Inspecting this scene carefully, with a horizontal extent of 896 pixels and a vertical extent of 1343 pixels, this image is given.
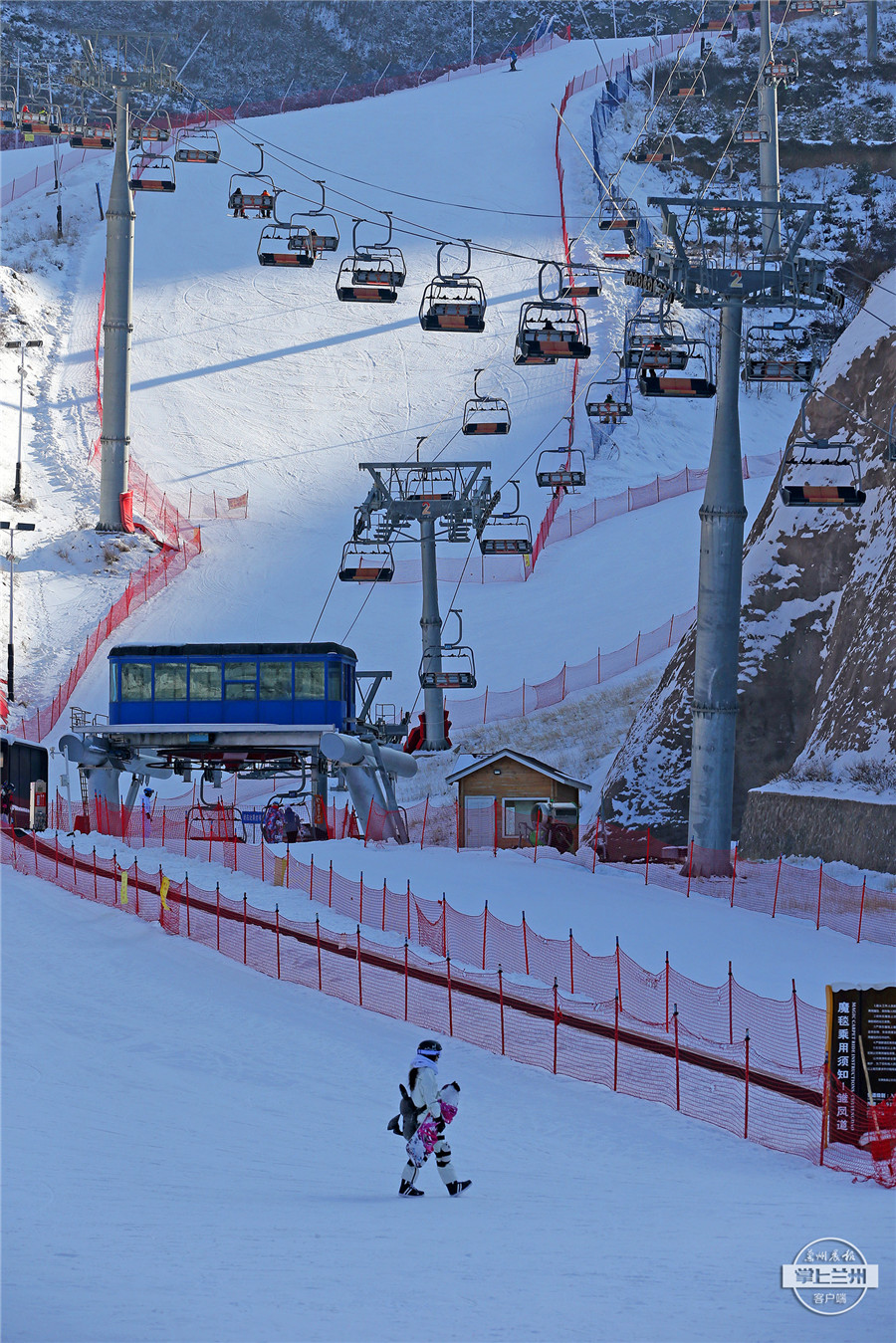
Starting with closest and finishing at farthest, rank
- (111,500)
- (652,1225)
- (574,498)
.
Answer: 1. (652,1225)
2. (111,500)
3. (574,498)

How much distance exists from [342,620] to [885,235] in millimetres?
43736

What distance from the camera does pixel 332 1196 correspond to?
12914 millimetres

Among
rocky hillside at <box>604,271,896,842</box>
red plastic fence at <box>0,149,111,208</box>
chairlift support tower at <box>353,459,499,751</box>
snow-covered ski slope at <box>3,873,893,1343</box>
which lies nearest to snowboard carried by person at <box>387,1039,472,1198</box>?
snow-covered ski slope at <box>3,873,893,1343</box>

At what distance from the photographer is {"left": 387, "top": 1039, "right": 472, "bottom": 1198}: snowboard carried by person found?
12461mm

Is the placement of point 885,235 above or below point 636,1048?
above

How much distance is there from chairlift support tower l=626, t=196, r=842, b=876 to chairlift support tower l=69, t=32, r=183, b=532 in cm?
2747

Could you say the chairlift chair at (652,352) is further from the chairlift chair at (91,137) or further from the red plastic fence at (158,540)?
the chairlift chair at (91,137)

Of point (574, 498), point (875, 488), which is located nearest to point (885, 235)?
point (574, 498)

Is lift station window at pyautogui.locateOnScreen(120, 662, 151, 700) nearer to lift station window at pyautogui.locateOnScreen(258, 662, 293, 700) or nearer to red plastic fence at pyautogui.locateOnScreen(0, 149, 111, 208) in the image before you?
lift station window at pyautogui.locateOnScreen(258, 662, 293, 700)

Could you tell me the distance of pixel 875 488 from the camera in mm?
34281

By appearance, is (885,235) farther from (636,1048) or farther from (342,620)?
(636,1048)

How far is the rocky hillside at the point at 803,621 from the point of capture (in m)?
32.0

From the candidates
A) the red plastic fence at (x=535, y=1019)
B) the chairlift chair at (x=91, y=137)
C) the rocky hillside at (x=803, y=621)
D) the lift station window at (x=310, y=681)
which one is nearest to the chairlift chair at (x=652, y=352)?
the rocky hillside at (x=803, y=621)

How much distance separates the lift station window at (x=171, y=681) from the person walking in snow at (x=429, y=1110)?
1009 inches
